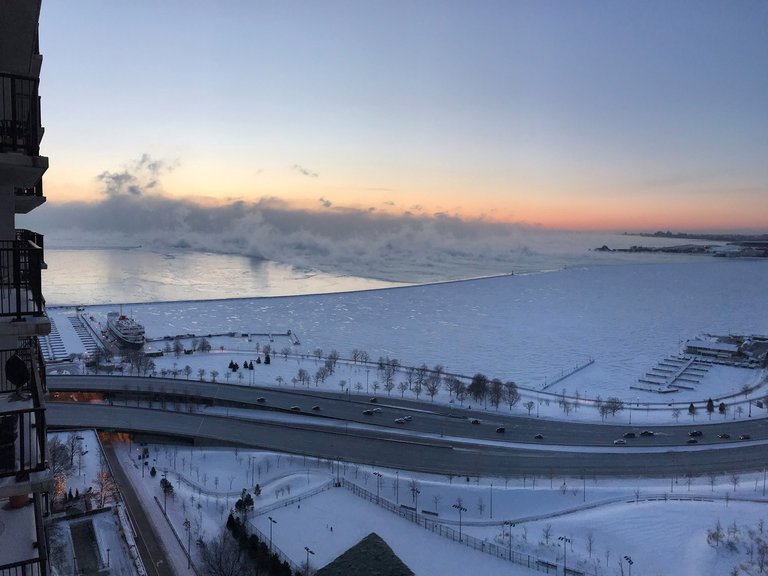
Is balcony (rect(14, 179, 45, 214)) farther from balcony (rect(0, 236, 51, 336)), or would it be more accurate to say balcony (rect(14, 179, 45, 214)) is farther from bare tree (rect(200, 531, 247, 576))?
bare tree (rect(200, 531, 247, 576))

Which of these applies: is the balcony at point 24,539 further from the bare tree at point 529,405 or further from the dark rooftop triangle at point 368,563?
the bare tree at point 529,405

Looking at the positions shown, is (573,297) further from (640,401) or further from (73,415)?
(73,415)

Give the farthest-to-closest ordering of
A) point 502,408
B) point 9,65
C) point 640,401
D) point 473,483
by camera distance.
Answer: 1. point 640,401
2. point 502,408
3. point 473,483
4. point 9,65

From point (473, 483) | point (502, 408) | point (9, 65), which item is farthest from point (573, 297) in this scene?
point (9, 65)

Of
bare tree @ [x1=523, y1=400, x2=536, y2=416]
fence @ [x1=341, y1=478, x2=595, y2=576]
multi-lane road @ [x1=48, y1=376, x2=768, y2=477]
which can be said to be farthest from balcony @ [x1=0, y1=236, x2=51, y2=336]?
bare tree @ [x1=523, y1=400, x2=536, y2=416]

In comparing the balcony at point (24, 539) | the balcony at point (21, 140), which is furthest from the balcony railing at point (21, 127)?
the balcony at point (24, 539)

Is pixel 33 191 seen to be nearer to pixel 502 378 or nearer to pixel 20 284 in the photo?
pixel 20 284
